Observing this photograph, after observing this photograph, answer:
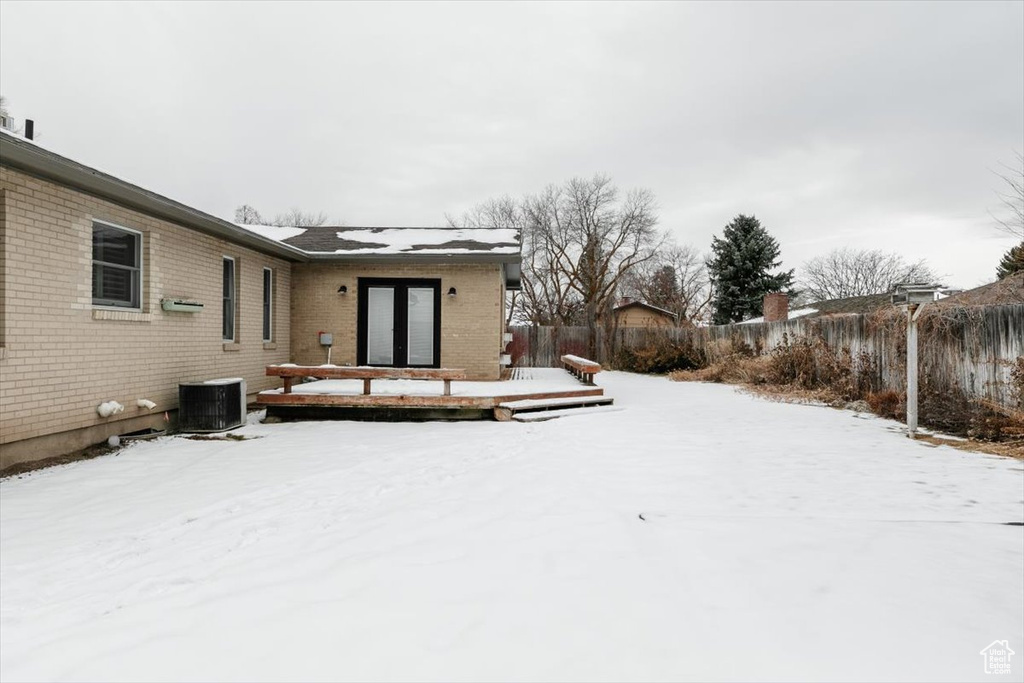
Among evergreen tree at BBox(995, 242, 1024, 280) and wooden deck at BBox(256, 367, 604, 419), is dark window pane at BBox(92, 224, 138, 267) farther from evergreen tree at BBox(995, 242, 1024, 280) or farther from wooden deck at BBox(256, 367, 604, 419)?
evergreen tree at BBox(995, 242, 1024, 280)

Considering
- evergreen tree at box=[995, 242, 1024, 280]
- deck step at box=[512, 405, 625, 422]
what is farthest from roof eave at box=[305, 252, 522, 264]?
evergreen tree at box=[995, 242, 1024, 280]

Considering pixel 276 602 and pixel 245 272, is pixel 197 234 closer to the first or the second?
pixel 245 272

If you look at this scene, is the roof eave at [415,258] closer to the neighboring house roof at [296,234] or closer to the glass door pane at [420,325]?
the neighboring house roof at [296,234]

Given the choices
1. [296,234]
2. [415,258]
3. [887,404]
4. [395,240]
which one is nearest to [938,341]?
[887,404]

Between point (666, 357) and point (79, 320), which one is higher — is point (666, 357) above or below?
below

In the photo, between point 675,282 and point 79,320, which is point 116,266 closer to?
point 79,320

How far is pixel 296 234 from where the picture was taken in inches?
507

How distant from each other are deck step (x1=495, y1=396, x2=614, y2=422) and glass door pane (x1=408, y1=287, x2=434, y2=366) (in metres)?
3.25

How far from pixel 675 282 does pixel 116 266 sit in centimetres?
3456

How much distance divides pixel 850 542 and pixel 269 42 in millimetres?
14718

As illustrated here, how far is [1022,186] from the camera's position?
1029 centimetres

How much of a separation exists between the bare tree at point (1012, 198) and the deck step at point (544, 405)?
29.7 feet

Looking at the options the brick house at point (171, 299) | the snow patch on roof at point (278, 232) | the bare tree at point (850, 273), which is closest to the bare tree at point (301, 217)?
the snow patch on roof at point (278, 232)

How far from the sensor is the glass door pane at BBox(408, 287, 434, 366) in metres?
11.6
